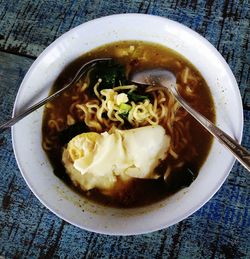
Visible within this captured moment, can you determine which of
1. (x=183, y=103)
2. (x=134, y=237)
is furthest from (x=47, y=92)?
(x=134, y=237)

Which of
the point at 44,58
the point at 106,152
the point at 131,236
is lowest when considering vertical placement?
the point at 131,236

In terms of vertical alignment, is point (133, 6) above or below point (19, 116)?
above

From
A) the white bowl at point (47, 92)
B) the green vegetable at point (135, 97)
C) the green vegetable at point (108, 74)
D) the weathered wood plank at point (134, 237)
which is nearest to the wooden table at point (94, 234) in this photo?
the weathered wood plank at point (134, 237)

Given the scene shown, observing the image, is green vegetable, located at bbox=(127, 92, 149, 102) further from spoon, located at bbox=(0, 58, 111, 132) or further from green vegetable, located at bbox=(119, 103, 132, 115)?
spoon, located at bbox=(0, 58, 111, 132)

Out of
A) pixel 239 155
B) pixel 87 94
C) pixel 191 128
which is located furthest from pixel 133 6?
pixel 239 155

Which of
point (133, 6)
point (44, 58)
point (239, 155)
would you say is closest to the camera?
point (239, 155)

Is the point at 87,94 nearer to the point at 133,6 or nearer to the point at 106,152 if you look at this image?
the point at 106,152

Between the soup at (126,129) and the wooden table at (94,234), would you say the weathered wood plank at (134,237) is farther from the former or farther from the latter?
the soup at (126,129)
